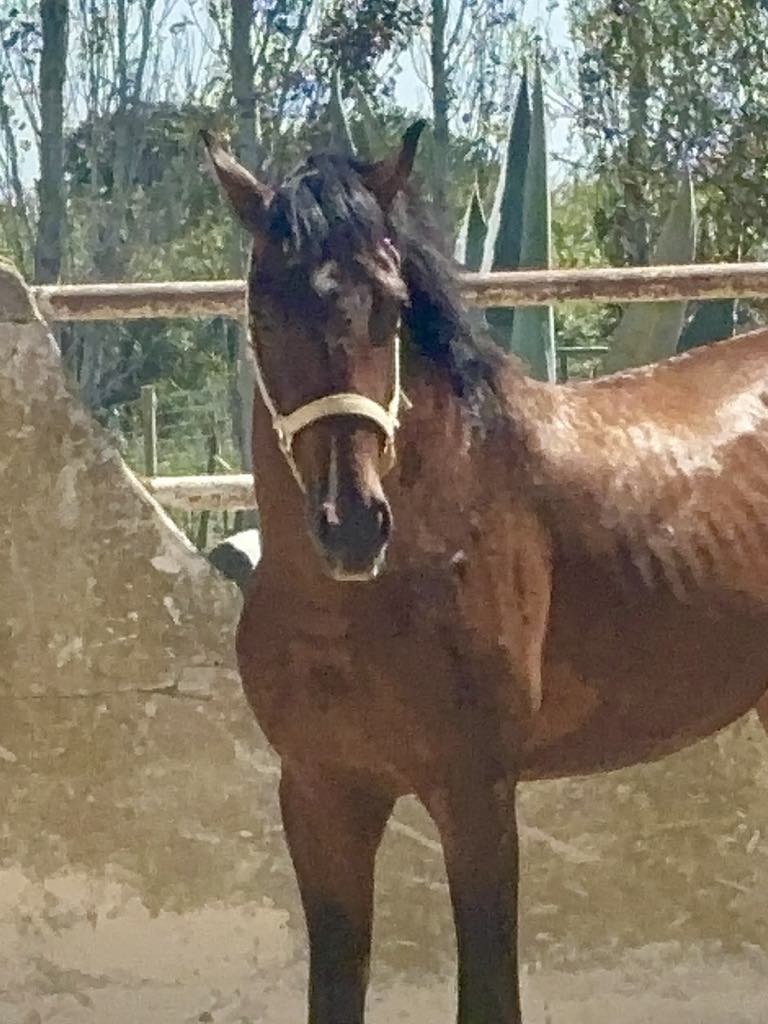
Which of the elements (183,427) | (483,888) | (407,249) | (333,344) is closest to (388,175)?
(407,249)

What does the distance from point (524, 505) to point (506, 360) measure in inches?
7.5

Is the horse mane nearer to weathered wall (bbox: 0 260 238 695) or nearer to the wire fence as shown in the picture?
weathered wall (bbox: 0 260 238 695)

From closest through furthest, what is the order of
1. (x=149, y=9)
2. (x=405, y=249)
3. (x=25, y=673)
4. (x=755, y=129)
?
1. (x=405, y=249)
2. (x=25, y=673)
3. (x=755, y=129)
4. (x=149, y=9)

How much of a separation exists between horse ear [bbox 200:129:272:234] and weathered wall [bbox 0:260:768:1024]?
3.40 ft

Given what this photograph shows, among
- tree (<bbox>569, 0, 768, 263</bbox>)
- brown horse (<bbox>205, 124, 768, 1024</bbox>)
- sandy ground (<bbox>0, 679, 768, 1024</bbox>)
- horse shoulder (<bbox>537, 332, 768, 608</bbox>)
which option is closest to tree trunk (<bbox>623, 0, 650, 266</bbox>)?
tree (<bbox>569, 0, 768, 263</bbox>)

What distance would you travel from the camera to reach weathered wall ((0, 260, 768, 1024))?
278 centimetres

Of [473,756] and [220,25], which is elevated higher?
[220,25]

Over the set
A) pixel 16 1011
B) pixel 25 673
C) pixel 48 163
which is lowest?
pixel 16 1011

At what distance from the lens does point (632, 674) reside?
2.06m

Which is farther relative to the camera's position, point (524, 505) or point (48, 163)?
point (48, 163)

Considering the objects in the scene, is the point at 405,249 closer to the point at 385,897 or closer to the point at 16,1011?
the point at 385,897

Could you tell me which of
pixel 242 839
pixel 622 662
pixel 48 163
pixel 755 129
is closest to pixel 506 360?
pixel 622 662

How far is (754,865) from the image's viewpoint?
2.85 metres

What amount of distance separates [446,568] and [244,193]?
496mm
